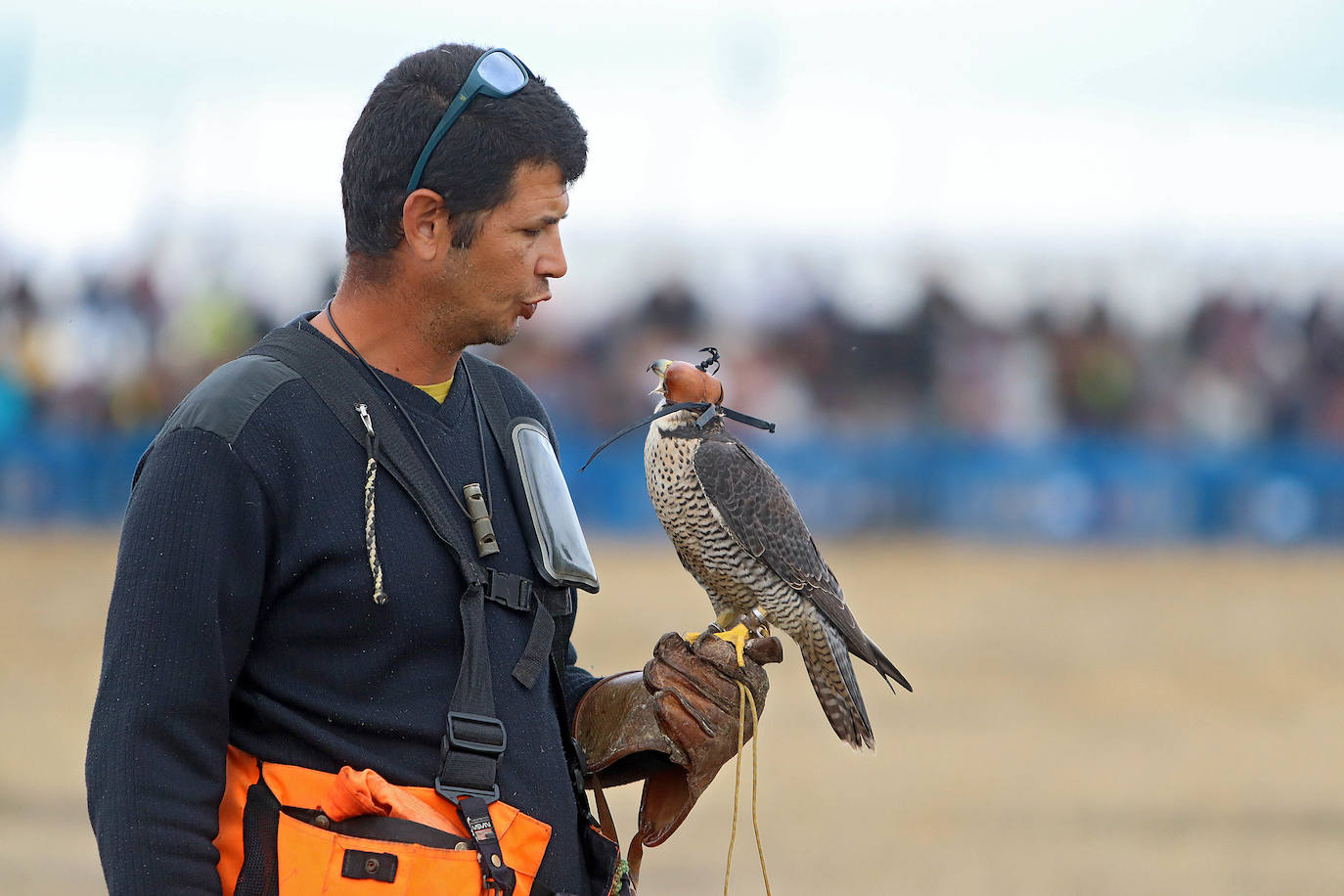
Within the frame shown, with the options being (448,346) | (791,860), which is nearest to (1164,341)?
(791,860)

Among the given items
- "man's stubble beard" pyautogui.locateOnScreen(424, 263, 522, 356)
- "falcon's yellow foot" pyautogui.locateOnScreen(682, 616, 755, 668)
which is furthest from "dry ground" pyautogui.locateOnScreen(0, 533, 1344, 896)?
"man's stubble beard" pyautogui.locateOnScreen(424, 263, 522, 356)

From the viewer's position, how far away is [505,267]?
189 cm

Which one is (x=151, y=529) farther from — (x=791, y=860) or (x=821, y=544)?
(x=821, y=544)

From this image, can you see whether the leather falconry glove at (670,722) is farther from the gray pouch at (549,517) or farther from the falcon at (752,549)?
the falcon at (752,549)

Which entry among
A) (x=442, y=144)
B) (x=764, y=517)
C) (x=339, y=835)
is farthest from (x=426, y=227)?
(x=764, y=517)

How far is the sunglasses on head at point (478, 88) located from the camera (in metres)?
1.82

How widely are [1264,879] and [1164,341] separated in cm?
877

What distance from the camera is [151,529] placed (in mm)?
1671

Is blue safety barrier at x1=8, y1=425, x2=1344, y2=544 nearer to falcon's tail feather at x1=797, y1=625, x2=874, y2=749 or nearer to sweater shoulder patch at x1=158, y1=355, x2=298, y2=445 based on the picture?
falcon's tail feather at x1=797, y1=625, x2=874, y2=749

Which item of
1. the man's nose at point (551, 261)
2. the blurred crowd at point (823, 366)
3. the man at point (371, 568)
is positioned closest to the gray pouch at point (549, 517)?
the man at point (371, 568)

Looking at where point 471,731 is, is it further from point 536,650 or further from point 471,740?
point 536,650

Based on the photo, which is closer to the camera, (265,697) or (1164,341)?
(265,697)

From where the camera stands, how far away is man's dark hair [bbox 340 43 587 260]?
1830 mm

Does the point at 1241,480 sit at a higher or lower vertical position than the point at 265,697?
lower
